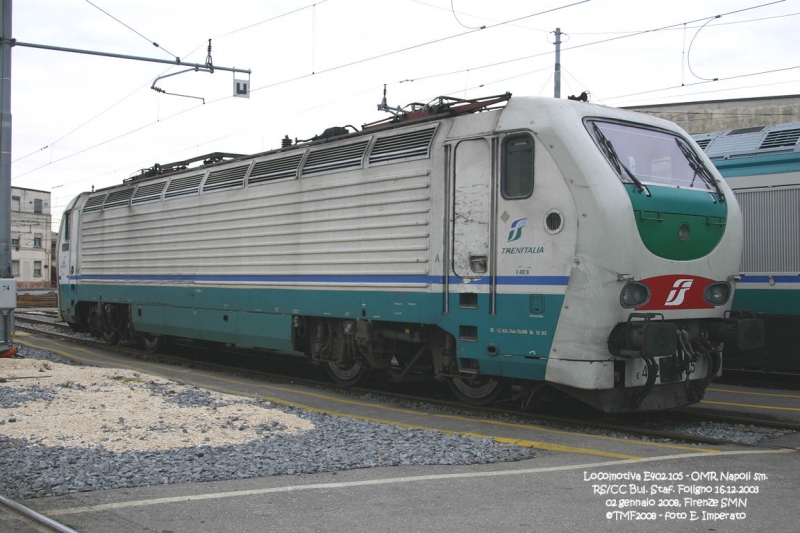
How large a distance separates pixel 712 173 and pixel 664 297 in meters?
1.98

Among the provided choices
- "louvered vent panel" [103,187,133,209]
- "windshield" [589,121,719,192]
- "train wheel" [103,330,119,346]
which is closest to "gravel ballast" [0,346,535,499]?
"windshield" [589,121,719,192]

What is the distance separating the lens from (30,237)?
214 ft

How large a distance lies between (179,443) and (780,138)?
10.1 meters

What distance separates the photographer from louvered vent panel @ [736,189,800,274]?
37.7 ft

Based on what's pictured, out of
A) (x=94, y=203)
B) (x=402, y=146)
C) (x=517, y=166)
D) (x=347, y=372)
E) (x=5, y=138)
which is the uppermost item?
(x=5, y=138)

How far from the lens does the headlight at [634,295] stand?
7906 mm

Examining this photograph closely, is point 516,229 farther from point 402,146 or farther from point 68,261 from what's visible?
point 68,261

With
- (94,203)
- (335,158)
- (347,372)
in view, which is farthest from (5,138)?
(347,372)

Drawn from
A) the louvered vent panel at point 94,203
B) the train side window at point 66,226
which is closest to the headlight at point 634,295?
the louvered vent panel at point 94,203

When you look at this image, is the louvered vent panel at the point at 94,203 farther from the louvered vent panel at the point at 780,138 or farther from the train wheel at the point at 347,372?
the louvered vent panel at the point at 780,138

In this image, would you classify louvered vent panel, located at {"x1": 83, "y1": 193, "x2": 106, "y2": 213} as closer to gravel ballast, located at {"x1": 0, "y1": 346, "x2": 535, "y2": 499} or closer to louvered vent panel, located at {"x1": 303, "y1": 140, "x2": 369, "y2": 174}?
louvered vent panel, located at {"x1": 303, "y1": 140, "x2": 369, "y2": 174}

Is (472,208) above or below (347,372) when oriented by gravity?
above

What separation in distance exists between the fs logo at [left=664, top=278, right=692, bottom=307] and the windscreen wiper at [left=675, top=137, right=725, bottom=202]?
49.2 inches

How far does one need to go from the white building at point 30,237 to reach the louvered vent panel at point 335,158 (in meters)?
59.7
